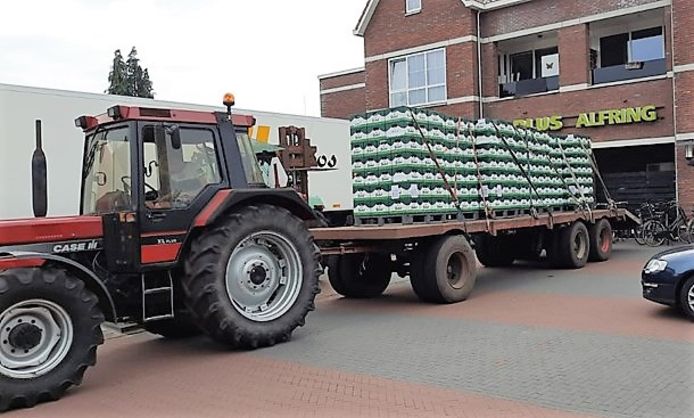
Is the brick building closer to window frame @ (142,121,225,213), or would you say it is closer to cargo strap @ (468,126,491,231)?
cargo strap @ (468,126,491,231)

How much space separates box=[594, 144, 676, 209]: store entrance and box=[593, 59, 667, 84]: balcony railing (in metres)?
2.37

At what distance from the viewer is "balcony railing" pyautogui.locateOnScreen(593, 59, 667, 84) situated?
22375 mm

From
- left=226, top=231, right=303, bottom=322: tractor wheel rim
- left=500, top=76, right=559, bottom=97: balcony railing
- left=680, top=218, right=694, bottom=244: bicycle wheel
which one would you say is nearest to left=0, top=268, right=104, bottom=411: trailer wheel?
left=226, top=231, right=303, bottom=322: tractor wheel rim

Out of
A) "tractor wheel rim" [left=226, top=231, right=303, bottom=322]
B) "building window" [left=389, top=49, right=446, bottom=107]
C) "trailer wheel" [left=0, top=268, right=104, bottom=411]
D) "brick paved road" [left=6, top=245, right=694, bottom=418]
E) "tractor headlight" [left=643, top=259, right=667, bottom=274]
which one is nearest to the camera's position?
"brick paved road" [left=6, top=245, right=694, bottom=418]

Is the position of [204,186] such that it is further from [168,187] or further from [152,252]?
[152,252]

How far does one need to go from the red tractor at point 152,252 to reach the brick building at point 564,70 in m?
16.6

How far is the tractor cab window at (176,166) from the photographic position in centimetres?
727

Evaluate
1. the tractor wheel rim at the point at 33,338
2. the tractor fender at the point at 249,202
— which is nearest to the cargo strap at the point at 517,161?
the tractor fender at the point at 249,202

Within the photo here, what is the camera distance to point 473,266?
37.5 ft

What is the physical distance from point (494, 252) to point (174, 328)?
356 inches

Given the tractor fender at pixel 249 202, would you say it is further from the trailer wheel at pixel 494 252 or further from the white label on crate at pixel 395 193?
the trailer wheel at pixel 494 252

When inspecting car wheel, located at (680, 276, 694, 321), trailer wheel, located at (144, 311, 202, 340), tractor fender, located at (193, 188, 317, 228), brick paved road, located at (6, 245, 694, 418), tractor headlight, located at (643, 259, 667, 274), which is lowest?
brick paved road, located at (6, 245, 694, 418)

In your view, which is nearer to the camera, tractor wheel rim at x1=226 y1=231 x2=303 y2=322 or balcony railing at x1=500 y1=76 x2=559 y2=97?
tractor wheel rim at x1=226 y1=231 x2=303 y2=322

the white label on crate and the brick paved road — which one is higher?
the white label on crate
